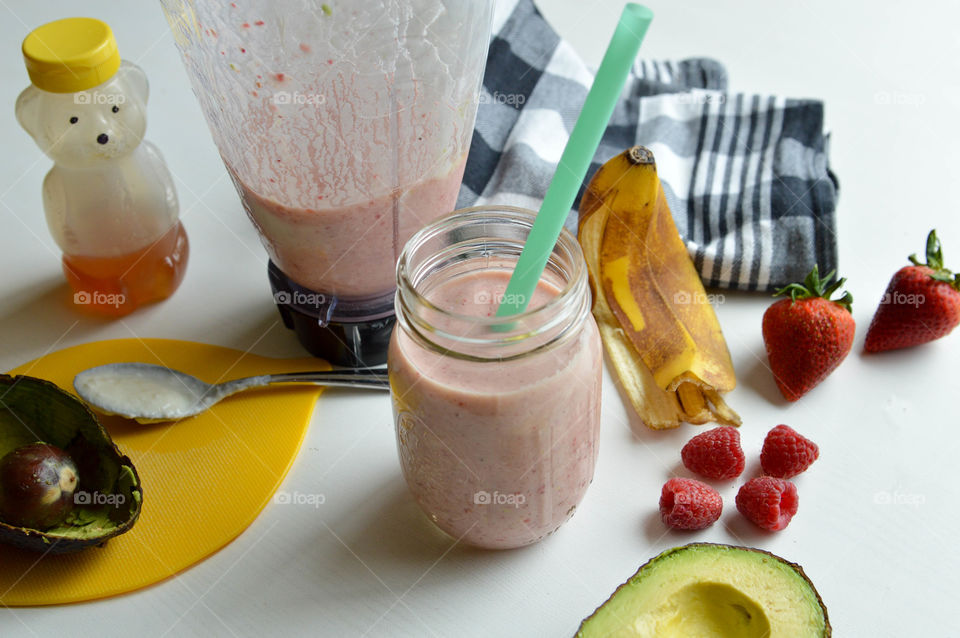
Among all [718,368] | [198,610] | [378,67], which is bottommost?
[198,610]

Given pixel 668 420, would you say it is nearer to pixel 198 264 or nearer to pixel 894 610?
pixel 894 610

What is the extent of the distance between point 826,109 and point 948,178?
0.62 feet

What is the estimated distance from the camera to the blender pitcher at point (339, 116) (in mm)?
737

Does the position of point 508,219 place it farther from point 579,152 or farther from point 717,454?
point 717,454

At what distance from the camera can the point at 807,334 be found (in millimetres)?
907

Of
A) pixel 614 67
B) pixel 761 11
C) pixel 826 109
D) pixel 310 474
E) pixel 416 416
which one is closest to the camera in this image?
pixel 614 67

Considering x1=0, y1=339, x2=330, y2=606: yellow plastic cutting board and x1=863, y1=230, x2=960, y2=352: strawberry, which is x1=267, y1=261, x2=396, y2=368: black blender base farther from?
x1=863, y1=230, x2=960, y2=352: strawberry

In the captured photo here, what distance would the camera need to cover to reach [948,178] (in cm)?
114

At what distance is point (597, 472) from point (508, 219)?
0.89ft

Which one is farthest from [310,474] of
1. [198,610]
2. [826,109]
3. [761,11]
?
[761,11]

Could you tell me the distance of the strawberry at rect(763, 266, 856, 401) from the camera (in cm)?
90

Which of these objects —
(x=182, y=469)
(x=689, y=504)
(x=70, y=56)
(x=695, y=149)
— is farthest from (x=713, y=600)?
(x=70, y=56)

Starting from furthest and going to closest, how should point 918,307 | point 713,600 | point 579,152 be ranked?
point 918,307 → point 713,600 → point 579,152

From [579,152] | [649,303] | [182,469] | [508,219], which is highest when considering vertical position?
[579,152]
